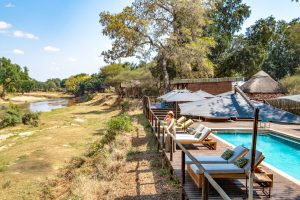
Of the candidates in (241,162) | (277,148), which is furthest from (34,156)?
(277,148)

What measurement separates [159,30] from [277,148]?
18861 mm

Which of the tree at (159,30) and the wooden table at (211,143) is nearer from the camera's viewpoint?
the wooden table at (211,143)

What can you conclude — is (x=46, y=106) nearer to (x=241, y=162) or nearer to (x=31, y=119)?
(x=31, y=119)

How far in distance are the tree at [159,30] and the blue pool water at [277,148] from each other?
1438 cm

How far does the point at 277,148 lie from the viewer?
13055mm

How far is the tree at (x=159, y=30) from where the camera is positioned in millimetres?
28094

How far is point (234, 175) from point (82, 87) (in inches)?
3852

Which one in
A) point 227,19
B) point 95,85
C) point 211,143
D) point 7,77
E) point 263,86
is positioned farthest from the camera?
point 95,85

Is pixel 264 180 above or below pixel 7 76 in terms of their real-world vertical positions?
below

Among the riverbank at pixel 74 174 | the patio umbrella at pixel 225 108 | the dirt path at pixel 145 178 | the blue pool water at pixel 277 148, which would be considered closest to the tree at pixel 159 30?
the riverbank at pixel 74 174

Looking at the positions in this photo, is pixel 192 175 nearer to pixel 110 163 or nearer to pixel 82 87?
pixel 110 163

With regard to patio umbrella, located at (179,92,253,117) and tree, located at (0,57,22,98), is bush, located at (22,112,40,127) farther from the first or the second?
tree, located at (0,57,22,98)

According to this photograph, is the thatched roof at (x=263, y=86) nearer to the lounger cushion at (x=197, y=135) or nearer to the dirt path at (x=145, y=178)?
the dirt path at (x=145, y=178)

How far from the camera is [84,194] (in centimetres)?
868
